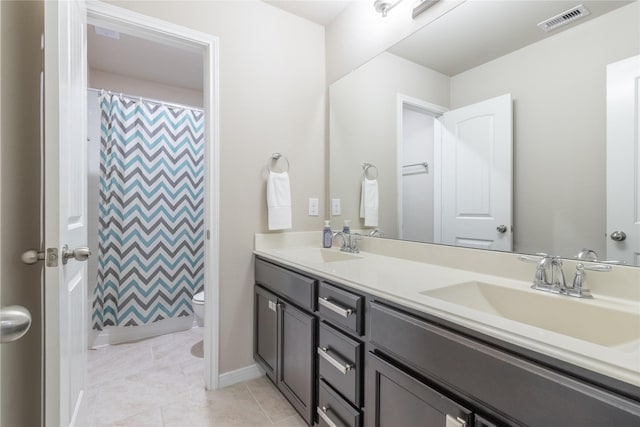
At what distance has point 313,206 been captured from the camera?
221 centimetres

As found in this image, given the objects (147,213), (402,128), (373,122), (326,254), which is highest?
(373,122)

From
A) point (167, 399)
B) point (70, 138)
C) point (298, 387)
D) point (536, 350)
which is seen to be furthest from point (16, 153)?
point (167, 399)

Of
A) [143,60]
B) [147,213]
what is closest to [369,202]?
[147,213]

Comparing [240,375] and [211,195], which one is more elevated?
[211,195]

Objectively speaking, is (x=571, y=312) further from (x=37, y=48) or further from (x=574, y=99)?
(x=37, y=48)

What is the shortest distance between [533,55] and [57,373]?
1.78 m

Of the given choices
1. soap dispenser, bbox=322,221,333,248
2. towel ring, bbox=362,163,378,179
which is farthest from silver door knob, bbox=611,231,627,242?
soap dispenser, bbox=322,221,333,248

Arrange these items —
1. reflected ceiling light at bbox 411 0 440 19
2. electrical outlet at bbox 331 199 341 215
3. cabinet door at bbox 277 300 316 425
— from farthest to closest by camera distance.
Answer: electrical outlet at bbox 331 199 341 215 → reflected ceiling light at bbox 411 0 440 19 → cabinet door at bbox 277 300 316 425

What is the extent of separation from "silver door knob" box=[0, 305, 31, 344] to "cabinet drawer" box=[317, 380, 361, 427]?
1012mm

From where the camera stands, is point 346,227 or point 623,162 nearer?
point 623,162

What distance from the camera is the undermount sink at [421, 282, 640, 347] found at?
2.65ft

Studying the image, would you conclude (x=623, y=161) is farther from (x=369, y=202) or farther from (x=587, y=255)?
(x=369, y=202)

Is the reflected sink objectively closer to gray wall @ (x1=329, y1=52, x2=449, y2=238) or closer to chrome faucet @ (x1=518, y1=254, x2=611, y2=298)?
gray wall @ (x1=329, y1=52, x2=449, y2=238)

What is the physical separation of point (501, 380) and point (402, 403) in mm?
350
